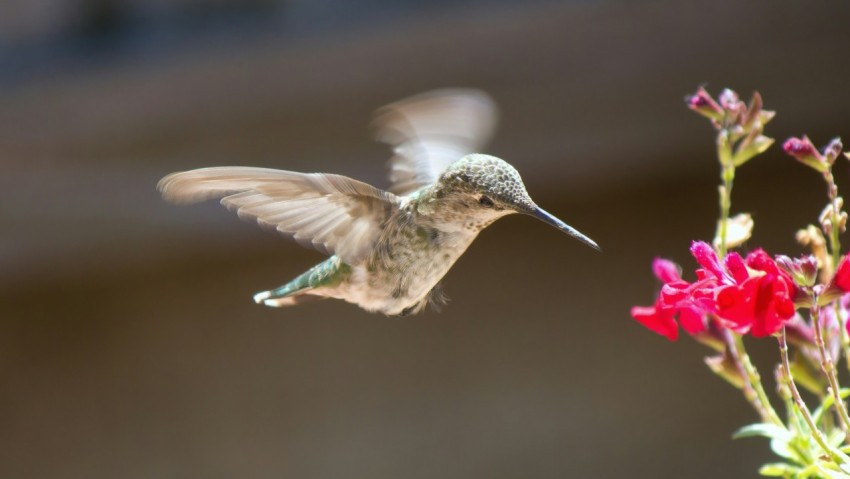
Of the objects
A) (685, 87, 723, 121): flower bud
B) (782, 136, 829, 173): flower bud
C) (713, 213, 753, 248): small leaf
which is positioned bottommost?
(713, 213, 753, 248): small leaf

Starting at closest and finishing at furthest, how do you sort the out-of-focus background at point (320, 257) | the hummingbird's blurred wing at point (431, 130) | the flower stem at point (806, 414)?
1. the flower stem at point (806, 414)
2. the hummingbird's blurred wing at point (431, 130)
3. the out-of-focus background at point (320, 257)

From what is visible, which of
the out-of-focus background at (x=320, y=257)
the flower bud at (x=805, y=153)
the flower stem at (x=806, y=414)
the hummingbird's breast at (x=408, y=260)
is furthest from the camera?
the out-of-focus background at (x=320, y=257)

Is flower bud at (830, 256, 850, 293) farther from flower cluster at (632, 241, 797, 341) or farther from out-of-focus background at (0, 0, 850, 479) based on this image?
out-of-focus background at (0, 0, 850, 479)

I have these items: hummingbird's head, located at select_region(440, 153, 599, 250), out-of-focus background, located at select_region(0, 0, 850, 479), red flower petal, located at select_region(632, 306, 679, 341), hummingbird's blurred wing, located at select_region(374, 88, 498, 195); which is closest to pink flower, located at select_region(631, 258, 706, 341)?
red flower petal, located at select_region(632, 306, 679, 341)

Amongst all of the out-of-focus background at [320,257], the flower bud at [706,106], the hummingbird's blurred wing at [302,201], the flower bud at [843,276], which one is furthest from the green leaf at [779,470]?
the out-of-focus background at [320,257]

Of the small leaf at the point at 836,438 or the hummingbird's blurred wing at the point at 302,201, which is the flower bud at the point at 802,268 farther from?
the hummingbird's blurred wing at the point at 302,201

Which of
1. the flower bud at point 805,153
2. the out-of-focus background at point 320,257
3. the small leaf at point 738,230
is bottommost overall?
the out-of-focus background at point 320,257
